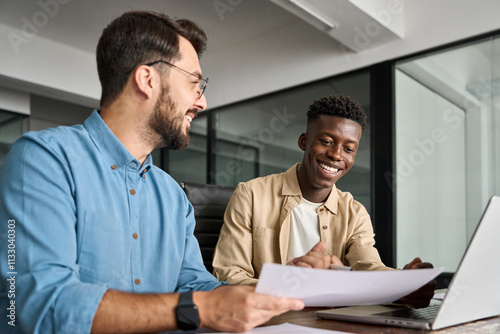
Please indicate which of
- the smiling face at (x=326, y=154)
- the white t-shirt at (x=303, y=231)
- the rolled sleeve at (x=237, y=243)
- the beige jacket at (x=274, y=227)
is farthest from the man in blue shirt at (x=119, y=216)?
the smiling face at (x=326, y=154)

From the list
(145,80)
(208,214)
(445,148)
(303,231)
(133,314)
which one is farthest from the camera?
(445,148)

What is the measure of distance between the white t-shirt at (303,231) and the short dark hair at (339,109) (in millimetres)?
385

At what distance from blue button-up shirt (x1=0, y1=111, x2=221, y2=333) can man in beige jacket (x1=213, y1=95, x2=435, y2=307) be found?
0.48 meters

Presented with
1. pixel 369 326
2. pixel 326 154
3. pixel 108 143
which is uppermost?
pixel 326 154

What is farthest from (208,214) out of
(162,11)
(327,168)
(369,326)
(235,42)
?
(235,42)

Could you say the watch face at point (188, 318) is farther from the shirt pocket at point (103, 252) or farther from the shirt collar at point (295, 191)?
the shirt collar at point (295, 191)

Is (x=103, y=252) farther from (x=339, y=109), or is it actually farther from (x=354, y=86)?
(x=354, y=86)

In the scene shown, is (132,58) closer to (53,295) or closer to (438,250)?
(53,295)

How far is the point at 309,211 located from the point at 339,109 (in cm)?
42

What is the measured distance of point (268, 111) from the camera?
A: 4.74 meters

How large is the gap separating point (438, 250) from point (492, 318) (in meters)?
2.59

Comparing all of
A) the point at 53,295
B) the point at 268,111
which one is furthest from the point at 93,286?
the point at 268,111

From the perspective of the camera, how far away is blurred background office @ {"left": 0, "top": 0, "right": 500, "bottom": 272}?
10.8ft

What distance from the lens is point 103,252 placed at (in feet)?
3.05
